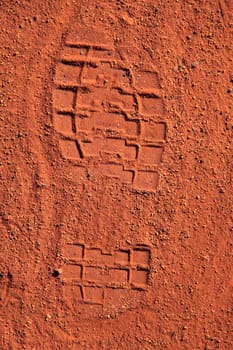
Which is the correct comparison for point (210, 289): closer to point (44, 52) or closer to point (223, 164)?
point (223, 164)

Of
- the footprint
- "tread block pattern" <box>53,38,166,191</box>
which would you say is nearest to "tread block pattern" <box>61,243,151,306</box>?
the footprint

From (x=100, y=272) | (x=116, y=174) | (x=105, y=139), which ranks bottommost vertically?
(x=100, y=272)

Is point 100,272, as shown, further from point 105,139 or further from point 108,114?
point 108,114

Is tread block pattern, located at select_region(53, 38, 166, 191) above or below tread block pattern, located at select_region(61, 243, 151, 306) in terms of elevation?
above

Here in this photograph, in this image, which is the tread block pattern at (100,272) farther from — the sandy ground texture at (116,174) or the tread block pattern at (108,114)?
the tread block pattern at (108,114)

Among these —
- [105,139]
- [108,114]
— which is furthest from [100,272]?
[108,114]

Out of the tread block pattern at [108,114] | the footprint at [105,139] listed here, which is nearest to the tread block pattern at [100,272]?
the footprint at [105,139]

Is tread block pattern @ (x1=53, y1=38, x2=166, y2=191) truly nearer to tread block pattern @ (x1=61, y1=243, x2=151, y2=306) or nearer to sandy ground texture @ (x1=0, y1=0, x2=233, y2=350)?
sandy ground texture @ (x1=0, y1=0, x2=233, y2=350)
